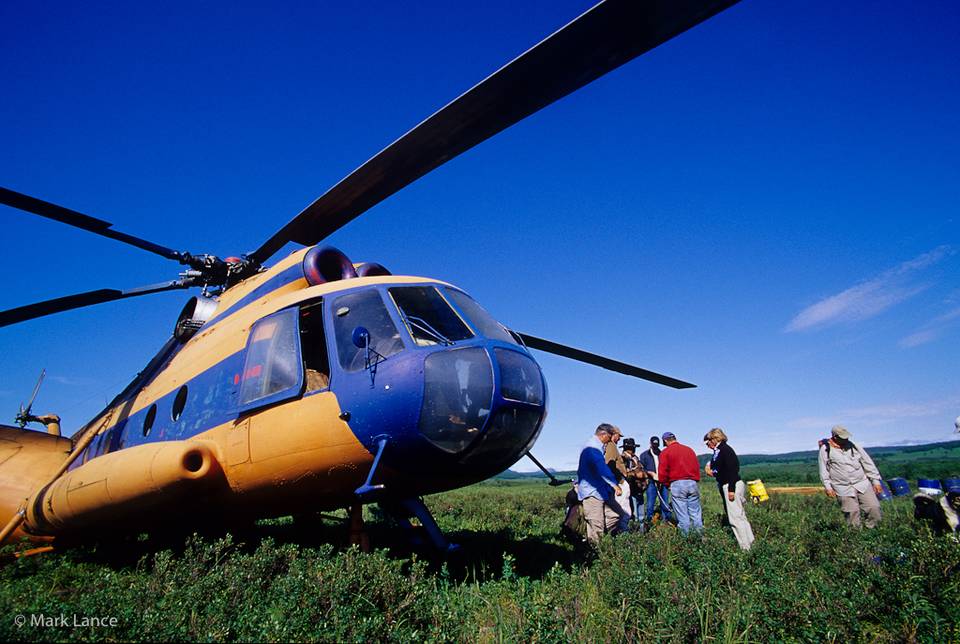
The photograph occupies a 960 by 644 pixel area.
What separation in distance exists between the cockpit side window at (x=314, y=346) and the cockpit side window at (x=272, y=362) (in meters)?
0.11

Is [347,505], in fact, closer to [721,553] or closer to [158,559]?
[158,559]

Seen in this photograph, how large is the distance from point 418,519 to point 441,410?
196 cm

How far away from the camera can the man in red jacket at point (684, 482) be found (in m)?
8.09

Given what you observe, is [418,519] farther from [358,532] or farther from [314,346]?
[314,346]

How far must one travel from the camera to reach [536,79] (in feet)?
10.1

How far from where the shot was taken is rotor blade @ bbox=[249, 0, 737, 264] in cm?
264

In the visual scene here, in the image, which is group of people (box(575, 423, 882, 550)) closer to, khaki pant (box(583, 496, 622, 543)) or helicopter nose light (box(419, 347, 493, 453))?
khaki pant (box(583, 496, 622, 543))

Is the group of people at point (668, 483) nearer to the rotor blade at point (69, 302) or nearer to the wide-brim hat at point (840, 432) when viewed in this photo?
the wide-brim hat at point (840, 432)

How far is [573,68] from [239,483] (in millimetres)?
4495

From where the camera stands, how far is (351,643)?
2.69 meters

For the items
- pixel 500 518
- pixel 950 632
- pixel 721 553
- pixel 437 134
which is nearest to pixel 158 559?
pixel 437 134

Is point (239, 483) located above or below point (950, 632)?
above

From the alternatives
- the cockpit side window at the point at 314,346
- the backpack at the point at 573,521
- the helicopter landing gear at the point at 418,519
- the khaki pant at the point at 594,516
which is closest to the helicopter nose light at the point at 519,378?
the helicopter landing gear at the point at 418,519

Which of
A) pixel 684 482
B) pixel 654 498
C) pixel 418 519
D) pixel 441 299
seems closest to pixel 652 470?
pixel 654 498
